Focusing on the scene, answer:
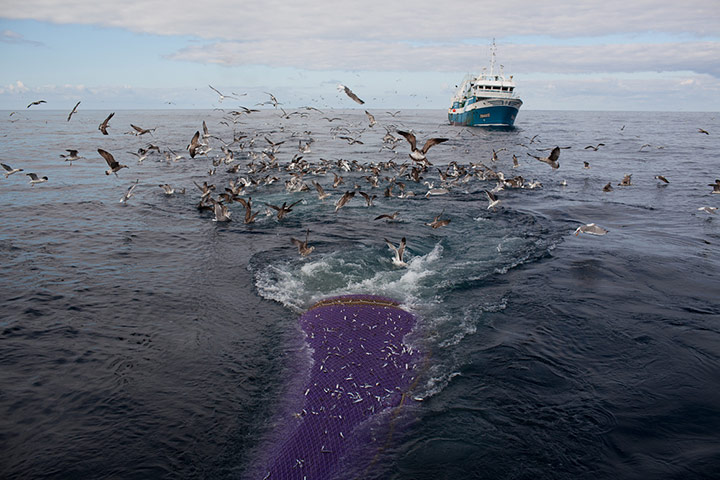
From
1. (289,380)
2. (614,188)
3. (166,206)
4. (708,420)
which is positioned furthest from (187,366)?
(614,188)

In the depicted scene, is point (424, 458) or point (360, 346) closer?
point (424, 458)

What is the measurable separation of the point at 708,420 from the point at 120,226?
2090 cm

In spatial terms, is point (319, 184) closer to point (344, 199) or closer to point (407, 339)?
point (344, 199)

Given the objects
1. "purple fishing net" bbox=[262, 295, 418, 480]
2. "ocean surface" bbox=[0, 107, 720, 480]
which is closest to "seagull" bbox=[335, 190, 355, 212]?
"ocean surface" bbox=[0, 107, 720, 480]

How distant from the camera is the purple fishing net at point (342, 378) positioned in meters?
6.46

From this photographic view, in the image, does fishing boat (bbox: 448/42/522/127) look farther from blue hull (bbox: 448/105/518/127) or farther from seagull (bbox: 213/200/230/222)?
seagull (bbox: 213/200/230/222)

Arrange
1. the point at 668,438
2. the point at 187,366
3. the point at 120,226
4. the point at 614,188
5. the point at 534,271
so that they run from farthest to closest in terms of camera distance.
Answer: the point at 614,188
the point at 120,226
the point at 534,271
the point at 187,366
the point at 668,438

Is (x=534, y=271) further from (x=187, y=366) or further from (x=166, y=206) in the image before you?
(x=166, y=206)

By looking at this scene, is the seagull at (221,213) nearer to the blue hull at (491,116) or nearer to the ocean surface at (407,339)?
the ocean surface at (407,339)

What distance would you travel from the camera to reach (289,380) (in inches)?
329

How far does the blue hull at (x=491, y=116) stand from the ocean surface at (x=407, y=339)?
5896cm

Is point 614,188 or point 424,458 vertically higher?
point 614,188

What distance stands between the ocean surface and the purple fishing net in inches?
14.7

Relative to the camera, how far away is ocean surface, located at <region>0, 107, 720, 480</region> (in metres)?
6.83
